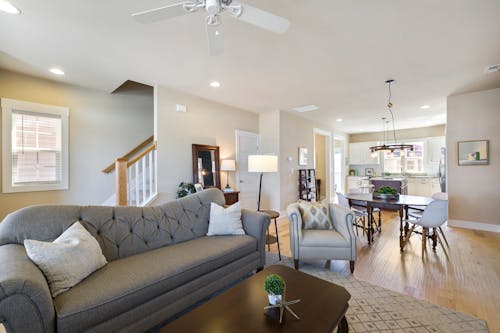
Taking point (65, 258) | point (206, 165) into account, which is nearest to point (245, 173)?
point (206, 165)

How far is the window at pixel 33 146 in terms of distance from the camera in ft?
10.7

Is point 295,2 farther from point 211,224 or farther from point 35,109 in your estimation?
point 35,109

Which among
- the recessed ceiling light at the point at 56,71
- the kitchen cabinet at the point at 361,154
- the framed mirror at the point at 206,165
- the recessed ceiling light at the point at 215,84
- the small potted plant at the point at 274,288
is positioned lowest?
the small potted plant at the point at 274,288

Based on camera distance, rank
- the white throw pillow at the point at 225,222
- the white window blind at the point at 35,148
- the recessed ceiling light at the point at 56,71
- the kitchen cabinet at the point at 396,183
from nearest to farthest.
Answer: the white throw pillow at the point at 225,222 → the recessed ceiling light at the point at 56,71 → the white window blind at the point at 35,148 → the kitchen cabinet at the point at 396,183

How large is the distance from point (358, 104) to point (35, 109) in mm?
6047

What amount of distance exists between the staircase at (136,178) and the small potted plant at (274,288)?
258 centimetres

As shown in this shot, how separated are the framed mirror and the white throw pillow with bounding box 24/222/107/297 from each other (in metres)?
2.50

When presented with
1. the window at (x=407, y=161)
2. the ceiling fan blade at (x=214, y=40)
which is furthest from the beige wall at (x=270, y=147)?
the window at (x=407, y=161)

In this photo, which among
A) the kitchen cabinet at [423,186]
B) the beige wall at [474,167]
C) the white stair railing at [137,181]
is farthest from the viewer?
the kitchen cabinet at [423,186]

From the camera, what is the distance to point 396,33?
2291 mm

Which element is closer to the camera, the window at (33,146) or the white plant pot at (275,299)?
the white plant pot at (275,299)

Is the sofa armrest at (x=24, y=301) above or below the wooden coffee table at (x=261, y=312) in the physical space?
above

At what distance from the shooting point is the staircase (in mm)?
3043

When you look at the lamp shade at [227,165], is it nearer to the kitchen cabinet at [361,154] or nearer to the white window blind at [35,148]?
the white window blind at [35,148]
